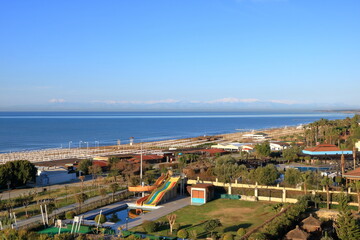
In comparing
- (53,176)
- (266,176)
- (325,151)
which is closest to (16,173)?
(53,176)

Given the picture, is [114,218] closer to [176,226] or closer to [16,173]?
[176,226]

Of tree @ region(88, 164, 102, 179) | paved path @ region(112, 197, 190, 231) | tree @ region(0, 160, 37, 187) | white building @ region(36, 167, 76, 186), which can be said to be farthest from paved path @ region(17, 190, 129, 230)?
tree @ region(88, 164, 102, 179)

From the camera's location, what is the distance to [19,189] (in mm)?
33188

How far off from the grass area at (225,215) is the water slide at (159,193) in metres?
2.45

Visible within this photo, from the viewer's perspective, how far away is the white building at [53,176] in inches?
1406

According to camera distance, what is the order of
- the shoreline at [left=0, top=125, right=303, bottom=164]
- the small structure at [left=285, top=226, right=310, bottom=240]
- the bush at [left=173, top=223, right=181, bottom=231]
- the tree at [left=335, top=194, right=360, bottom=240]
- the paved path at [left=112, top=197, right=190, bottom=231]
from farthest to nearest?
the shoreline at [left=0, top=125, right=303, bottom=164] < the paved path at [left=112, top=197, right=190, bottom=231] < the bush at [left=173, top=223, right=181, bottom=231] < the small structure at [left=285, top=226, right=310, bottom=240] < the tree at [left=335, top=194, right=360, bottom=240]

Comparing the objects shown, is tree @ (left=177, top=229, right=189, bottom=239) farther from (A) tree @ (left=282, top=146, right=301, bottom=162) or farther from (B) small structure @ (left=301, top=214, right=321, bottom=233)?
(A) tree @ (left=282, top=146, right=301, bottom=162)

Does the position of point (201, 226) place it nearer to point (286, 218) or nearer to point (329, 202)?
point (286, 218)

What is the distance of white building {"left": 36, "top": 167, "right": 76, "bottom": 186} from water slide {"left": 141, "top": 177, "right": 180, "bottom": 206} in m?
12.0

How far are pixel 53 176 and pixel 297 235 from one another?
983 inches

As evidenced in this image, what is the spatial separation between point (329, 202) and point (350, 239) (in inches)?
Answer: 337

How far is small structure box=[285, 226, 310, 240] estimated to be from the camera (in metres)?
18.4

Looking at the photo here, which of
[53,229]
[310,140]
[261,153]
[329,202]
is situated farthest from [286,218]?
[310,140]

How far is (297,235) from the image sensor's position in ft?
60.8
